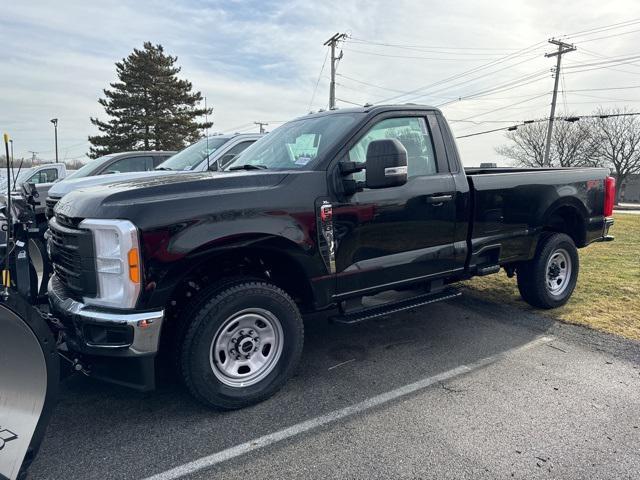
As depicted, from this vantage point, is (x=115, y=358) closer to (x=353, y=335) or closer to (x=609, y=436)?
(x=353, y=335)

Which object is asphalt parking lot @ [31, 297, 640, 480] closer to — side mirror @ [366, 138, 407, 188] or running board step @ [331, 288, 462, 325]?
running board step @ [331, 288, 462, 325]

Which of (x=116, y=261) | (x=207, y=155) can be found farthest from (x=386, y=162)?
(x=207, y=155)

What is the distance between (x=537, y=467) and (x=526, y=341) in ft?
6.79

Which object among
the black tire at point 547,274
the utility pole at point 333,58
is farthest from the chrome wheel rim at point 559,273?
the utility pole at point 333,58

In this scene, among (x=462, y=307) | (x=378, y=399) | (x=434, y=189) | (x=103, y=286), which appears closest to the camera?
(x=103, y=286)

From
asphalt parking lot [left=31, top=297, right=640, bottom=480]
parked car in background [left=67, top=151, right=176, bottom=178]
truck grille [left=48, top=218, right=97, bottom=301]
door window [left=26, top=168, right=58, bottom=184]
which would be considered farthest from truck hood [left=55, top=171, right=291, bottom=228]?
door window [left=26, top=168, right=58, bottom=184]

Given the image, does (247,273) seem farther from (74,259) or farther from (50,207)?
(50,207)

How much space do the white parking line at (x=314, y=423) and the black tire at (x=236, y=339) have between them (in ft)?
1.33

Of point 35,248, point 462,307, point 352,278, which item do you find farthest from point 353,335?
point 35,248

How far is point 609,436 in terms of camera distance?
287 centimetres

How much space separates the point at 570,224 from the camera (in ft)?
18.3

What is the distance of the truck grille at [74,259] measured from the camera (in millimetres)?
2811

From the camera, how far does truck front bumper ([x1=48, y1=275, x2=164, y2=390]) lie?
2744 mm

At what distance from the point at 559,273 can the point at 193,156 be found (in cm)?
565
